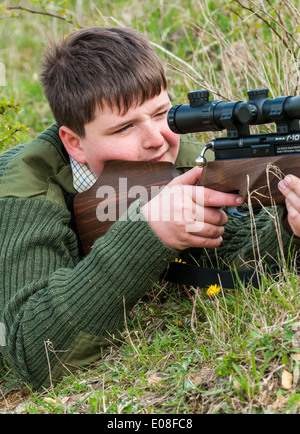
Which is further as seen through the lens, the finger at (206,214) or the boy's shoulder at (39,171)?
the boy's shoulder at (39,171)

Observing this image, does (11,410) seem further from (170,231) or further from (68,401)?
(170,231)

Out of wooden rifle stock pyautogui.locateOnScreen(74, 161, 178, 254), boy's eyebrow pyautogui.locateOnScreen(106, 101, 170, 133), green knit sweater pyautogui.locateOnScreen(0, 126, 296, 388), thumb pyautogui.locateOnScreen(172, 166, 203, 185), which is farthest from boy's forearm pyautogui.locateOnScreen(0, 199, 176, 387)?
boy's eyebrow pyautogui.locateOnScreen(106, 101, 170, 133)

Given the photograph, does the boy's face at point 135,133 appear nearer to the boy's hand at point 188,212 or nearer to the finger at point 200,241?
the boy's hand at point 188,212

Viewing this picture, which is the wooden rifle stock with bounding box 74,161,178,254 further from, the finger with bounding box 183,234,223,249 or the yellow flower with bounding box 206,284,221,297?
the yellow flower with bounding box 206,284,221,297

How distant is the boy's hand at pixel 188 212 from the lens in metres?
2.58

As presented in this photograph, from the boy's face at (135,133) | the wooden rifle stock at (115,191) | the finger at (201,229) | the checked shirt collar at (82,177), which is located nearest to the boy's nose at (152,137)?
the boy's face at (135,133)

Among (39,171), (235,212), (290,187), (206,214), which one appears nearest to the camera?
(290,187)

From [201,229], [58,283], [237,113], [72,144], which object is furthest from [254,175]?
[72,144]

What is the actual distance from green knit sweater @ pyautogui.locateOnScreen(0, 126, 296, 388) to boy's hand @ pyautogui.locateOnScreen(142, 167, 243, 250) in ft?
0.20

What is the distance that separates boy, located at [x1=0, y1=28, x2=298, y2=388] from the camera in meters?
2.71

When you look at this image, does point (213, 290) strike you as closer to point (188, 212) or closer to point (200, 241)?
point (200, 241)

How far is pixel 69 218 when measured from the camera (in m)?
3.10

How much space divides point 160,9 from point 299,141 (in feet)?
14.9

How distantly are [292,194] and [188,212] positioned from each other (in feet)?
1.51
